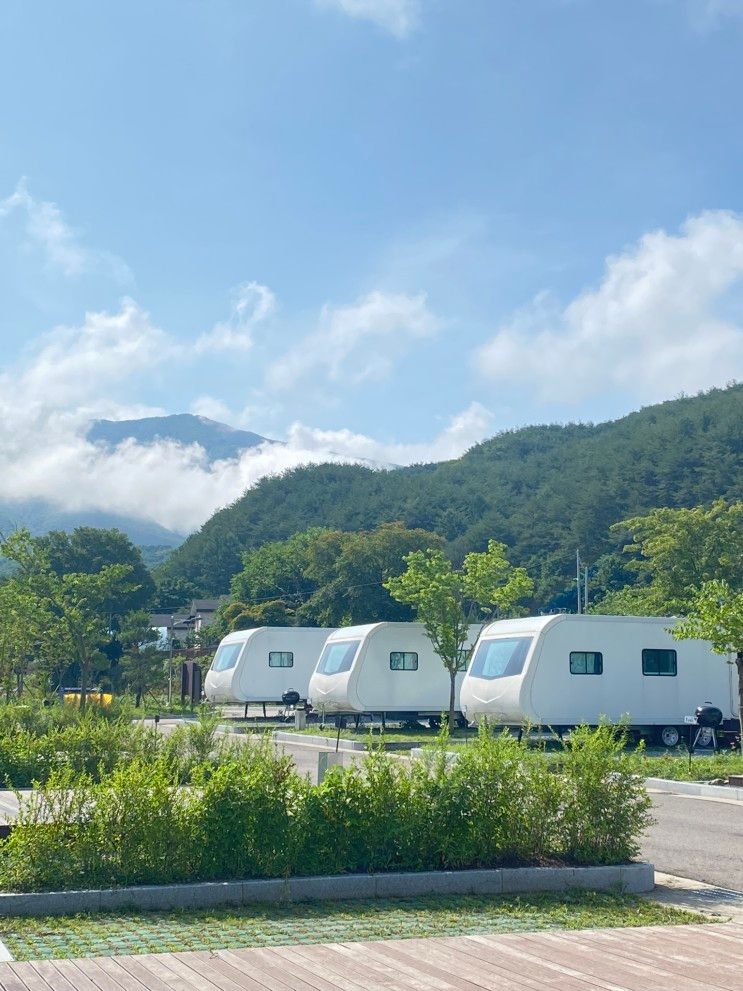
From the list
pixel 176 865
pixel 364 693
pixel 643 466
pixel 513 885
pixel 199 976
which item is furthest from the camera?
pixel 643 466

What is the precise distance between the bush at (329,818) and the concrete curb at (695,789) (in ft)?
22.0

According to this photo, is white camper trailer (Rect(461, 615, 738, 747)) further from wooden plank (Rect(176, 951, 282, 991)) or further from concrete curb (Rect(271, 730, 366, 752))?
wooden plank (Rect(176, 951, 282, 991))

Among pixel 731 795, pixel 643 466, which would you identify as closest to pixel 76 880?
pixel 731 795

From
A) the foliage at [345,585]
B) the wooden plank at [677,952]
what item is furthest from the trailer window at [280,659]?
the wooden plank at [677,952]

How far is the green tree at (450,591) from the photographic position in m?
27.7

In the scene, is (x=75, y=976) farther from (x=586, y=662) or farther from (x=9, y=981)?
(x=586, y=662)

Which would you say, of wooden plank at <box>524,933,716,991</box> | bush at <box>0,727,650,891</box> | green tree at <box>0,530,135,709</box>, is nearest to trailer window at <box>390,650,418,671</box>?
green tree at <box>0,530,135,709</box>

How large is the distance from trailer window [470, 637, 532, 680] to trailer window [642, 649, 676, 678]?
9.64ft

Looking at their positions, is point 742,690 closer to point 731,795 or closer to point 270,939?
point 731,795

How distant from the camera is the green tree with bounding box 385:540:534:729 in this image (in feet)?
91.0

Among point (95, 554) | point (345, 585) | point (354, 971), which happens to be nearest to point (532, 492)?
point (95, 554)

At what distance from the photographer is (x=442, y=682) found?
28.5 m

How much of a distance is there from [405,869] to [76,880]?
2.31 metres

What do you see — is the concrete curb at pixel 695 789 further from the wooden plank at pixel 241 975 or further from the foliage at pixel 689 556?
the foliage at pixel 689 556
